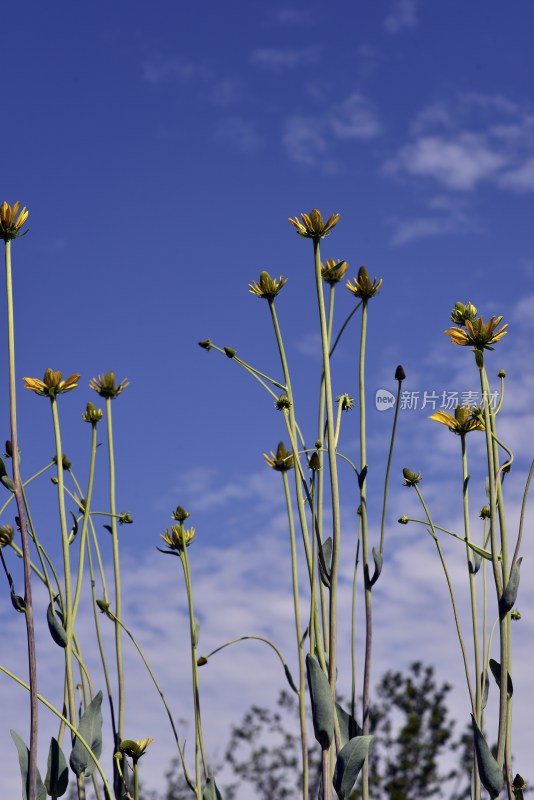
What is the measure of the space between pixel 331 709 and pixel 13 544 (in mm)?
965

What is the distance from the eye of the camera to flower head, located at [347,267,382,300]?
2.10 meters

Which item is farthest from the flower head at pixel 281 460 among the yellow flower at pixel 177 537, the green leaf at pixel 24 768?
the green leaf at pixel 24 768

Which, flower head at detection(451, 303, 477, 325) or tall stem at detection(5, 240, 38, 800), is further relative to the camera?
flower head at detection(451, 303, 477, 325)

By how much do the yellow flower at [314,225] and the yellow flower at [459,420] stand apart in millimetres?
566

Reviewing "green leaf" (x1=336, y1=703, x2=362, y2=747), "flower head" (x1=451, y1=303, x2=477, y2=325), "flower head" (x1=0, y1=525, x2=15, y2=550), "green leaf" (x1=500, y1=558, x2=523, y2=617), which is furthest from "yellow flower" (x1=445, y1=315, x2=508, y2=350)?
"flower head" (x1=0, y1=525, x2=15, y2=550)

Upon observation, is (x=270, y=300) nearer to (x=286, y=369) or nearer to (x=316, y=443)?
(x=286, y=369)

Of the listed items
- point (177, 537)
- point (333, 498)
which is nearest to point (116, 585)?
point (177, 537)

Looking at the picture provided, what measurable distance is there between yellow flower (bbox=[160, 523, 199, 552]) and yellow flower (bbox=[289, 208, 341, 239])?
2.63 ft

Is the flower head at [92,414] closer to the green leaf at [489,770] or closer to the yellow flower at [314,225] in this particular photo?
the yellow flower at [314,225]

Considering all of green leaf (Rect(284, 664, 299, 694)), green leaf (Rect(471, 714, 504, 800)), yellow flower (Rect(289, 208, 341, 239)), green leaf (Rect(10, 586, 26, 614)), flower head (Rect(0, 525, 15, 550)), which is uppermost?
yellow flower (Rect(289, 208, 341, 239))

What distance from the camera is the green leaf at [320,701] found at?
1.57 metres

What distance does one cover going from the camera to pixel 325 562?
1786 millimetres

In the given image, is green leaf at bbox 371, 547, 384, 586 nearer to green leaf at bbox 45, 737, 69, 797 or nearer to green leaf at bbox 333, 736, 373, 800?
green leaf at bbox 333, 736, 373, 800

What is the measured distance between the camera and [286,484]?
2066 millimetres
